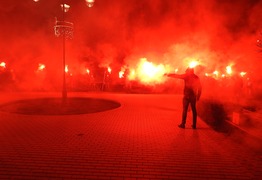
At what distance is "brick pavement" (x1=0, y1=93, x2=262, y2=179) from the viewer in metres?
3.51

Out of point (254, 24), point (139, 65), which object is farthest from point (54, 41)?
point (254, 24)

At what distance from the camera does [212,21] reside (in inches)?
440

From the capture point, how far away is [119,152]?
14.2 ft

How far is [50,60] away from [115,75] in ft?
20.5

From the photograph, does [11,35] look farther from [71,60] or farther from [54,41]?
[71,60]

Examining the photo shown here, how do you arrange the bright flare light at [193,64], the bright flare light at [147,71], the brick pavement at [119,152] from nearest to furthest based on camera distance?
the brick pavement at [119,152], the bright flare light at [193,64], the bright flare light at [147,71]

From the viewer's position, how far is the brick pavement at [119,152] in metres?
3.51

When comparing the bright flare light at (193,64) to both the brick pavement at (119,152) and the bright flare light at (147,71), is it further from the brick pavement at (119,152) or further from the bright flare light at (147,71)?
the brick pavement at (119,152)

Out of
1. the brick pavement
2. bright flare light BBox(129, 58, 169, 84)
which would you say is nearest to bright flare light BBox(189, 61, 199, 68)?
bright flare light BBox(129, 58, 169, 84)

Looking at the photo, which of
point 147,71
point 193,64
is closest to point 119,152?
point 193,64

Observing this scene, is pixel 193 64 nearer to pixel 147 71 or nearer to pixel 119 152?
pixel 147 71

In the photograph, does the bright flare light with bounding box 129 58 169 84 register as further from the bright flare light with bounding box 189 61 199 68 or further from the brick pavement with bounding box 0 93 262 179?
the brick pavement with bounding box 0 93 262 179

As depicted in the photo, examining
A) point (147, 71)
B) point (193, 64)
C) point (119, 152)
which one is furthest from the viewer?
point (147, 71)

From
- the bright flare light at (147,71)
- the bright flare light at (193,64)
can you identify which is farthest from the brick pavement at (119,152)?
the bright flare light at (147,71)
